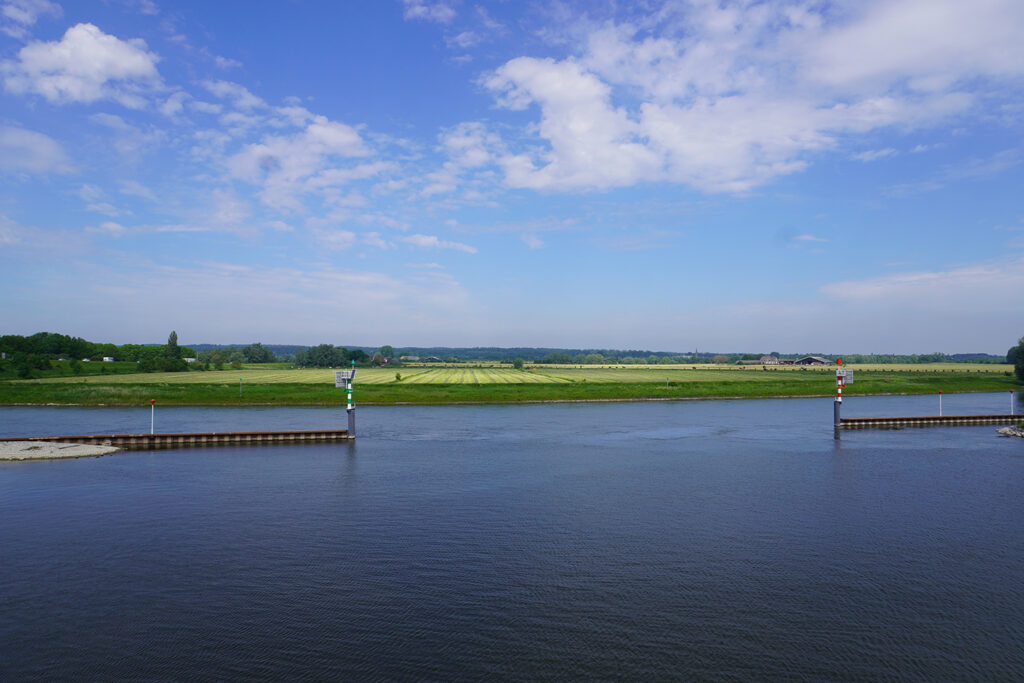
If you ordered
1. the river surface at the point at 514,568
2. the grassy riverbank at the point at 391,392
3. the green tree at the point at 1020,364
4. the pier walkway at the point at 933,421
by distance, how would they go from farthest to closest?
the green tree at the point at 1020,364
the grassy riverbank at the point at 391,392
the pier walkway at the point at 933,421
the river surface at the point at 514,568

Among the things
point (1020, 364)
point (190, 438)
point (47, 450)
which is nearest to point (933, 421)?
point (190, 438)

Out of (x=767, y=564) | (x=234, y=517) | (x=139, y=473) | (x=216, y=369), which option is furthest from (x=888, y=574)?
(x=216, y=369)

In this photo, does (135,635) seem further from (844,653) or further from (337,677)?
(844,653)

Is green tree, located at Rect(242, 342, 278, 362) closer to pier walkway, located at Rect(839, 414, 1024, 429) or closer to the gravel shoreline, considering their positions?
the gravel shoreline

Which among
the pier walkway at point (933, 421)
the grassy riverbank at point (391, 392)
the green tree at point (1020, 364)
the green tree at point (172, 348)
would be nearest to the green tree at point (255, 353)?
the green tree at point (172, 348)

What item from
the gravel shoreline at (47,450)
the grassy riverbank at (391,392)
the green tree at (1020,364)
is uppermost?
the green tree at (1020,364)

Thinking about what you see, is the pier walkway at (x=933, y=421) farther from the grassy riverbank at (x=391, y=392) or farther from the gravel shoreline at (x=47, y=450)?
the gravel shoreline at (x=47, y=450)

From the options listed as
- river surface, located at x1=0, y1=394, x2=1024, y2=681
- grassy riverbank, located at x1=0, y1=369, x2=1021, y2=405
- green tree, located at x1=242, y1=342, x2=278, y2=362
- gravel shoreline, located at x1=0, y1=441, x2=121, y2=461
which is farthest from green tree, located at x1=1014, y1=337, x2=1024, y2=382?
green tree, located at x1=242, y1=342, x2=278, y2=362
